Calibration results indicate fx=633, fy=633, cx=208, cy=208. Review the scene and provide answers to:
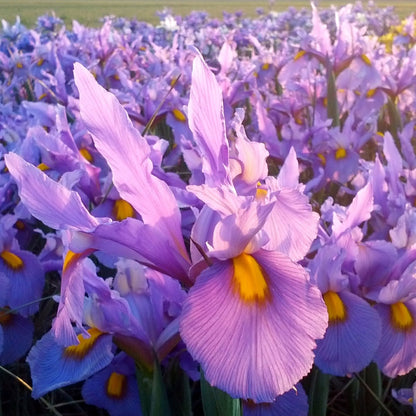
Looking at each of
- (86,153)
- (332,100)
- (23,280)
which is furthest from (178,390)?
(332,100)

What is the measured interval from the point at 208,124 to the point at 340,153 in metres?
1.82

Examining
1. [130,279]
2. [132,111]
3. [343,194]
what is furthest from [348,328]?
[132,111]

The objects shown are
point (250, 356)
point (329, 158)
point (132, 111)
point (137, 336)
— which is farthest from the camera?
point (132, 111)

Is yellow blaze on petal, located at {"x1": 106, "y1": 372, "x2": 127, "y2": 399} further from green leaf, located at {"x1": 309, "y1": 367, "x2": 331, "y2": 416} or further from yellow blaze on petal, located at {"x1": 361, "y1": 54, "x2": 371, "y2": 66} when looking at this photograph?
yellow blaze on petal, located at {"x1": 361, "y1": 54, "x2": 371, "y2": 66}

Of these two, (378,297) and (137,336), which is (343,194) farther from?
(137,336)

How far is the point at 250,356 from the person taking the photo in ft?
2.80

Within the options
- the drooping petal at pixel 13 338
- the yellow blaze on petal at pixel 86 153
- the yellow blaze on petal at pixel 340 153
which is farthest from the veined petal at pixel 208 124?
the yellow blaze on petal at pixel 340 153

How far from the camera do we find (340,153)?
2771 mm

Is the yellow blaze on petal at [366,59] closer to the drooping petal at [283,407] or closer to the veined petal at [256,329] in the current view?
the drooping petal at [283,407]

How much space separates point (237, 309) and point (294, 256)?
0.20 meters

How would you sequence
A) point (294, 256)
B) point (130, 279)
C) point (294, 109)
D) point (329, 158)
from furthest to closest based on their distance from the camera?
point (294, 109), point (329, 158), point (130, 279), point (294, 256)

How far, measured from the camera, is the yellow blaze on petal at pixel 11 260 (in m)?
1.87

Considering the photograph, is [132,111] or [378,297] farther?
[132,111]

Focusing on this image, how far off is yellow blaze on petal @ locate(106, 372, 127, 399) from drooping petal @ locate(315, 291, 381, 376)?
496 mm
